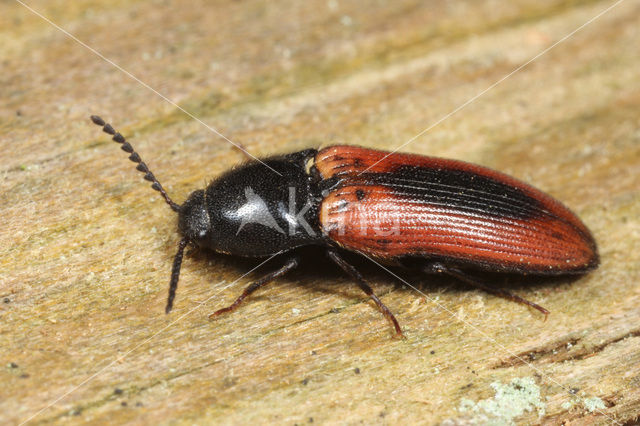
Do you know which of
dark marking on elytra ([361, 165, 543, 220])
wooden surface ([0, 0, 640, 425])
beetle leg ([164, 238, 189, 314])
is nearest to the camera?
wooden surface ([0, 0, 640, 425])

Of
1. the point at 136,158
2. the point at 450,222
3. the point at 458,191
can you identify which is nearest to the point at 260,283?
the point at 136,158

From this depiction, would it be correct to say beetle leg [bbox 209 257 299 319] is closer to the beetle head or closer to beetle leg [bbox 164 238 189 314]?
beetle leg [bbox 164 238 189 314]

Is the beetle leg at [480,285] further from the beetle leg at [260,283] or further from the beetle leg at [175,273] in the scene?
the beetle leg at [175,273]

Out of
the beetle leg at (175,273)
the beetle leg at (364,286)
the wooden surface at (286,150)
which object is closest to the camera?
the wooden surface at (286,150)

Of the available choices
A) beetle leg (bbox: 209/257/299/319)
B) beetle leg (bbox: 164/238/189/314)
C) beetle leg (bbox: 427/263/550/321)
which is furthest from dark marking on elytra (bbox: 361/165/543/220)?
beetle leg (bbox: 164/238/189/314)

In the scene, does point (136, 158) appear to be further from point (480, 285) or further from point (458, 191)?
point (480, 285)

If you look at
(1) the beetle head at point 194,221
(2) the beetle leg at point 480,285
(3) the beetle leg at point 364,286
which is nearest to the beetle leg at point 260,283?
(3) the beetle leg at point 364,286
